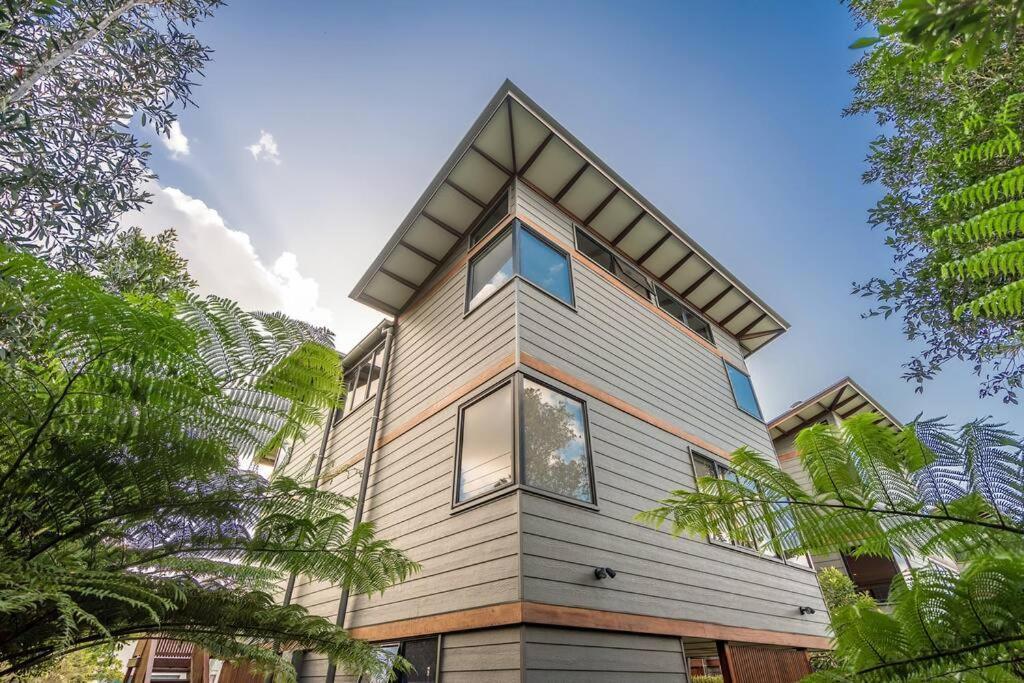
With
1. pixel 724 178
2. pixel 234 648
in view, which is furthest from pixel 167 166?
pixel 724 178

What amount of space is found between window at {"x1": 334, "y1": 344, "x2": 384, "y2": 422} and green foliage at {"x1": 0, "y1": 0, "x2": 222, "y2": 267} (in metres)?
4.15

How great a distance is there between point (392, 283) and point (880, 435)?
7.06 metres

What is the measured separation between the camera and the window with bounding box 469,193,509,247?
6527 mm

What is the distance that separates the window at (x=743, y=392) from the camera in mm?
8547

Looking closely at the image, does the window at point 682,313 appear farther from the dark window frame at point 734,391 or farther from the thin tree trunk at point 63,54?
the thin tree trunk at point 63,54

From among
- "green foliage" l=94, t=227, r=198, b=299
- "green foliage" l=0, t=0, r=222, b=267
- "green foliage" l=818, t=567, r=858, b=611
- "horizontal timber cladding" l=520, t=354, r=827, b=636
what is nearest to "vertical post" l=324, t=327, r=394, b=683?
"horizontal timber cladding" l=520, t=354, r=827, b=636

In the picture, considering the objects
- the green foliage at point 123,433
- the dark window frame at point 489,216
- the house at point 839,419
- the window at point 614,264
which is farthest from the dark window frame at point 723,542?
the green foliage at point 123,433

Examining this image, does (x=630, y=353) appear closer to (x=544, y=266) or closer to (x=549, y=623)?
(x=544, y=266)

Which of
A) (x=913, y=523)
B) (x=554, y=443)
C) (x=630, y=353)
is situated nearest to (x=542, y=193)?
(x=630, y=353)

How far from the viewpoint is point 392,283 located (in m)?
7.56

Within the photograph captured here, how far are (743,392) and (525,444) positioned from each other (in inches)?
246

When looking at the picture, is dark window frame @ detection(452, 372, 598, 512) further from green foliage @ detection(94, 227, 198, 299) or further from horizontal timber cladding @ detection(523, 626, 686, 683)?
green foliage @ detection(94, 227, 198, 299)

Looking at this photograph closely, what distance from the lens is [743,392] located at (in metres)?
8.81

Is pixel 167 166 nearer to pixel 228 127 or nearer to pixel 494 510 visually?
pixel 228 127
